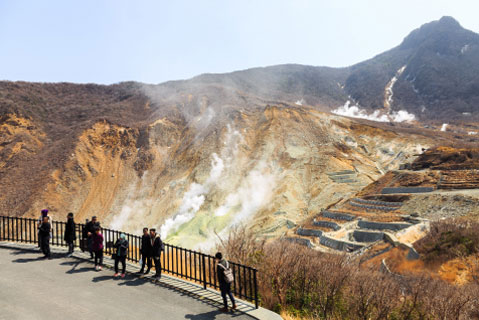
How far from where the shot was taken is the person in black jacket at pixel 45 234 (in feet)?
37.9

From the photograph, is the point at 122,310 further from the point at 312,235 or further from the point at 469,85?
the point at 469,85

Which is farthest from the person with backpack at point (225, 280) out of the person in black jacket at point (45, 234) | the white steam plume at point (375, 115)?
the white steam plume at point (375, 115)

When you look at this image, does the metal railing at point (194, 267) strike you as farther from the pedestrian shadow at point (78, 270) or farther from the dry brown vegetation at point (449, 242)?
the dry brown vegetation at point (449, 242)

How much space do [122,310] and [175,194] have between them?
3922cm

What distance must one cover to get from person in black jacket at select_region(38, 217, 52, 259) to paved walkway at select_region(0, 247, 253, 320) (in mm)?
736

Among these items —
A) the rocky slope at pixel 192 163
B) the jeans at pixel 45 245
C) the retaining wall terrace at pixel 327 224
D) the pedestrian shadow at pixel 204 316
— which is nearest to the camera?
the pedestrian shadow at pixel 204 316

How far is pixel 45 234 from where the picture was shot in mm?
11617

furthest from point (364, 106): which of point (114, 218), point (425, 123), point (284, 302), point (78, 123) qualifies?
point (284, 302)

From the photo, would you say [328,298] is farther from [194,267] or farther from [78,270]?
[78,270]

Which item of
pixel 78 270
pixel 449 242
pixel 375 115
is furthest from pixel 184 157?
pixel 375 115

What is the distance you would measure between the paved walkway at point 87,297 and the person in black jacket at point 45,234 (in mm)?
736

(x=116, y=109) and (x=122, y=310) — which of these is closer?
(x=122, y=310)

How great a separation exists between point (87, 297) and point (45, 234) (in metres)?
4.02

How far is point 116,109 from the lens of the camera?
76000 mm
